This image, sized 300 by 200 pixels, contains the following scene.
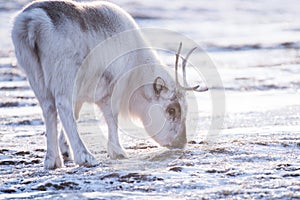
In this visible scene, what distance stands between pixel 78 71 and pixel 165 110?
1312 mm

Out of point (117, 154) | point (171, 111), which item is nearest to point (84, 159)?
point (117, 154)

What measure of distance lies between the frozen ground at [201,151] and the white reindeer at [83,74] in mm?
272

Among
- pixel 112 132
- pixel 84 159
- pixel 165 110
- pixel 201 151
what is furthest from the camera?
pixel 165 110

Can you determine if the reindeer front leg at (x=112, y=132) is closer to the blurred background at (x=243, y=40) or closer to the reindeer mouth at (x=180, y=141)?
the reindeer mouth at (x=180, y=141)

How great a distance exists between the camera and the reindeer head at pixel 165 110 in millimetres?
8062

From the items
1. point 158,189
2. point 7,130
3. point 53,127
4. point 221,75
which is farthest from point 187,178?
point 221,75

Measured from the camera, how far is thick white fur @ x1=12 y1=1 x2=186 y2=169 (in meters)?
6.98

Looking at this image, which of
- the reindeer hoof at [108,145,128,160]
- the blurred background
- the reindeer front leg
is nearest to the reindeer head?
the reindeer front leg

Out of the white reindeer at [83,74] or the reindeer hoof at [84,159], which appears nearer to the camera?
the white reindeer at [83,74]

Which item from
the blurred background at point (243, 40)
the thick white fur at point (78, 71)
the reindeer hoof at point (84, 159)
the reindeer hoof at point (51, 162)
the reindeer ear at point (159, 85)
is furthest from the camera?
the blurred background at point (243, 40)

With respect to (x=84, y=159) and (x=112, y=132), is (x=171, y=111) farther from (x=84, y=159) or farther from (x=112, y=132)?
(x=84, y=159)

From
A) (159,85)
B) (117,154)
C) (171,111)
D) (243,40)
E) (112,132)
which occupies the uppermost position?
(243,40)

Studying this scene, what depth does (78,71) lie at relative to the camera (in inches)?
284

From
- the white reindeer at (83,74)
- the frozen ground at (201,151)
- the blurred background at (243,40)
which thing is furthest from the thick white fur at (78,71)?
the blurred background at (243,40)
